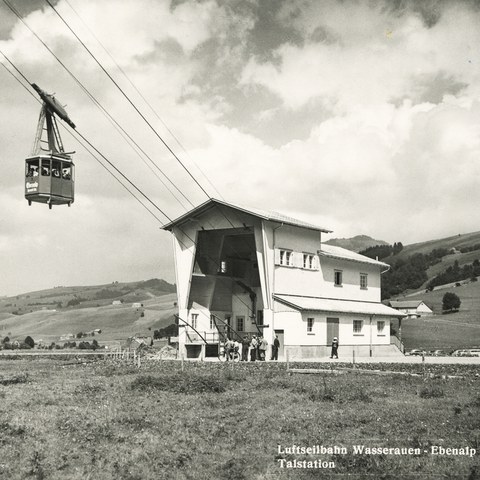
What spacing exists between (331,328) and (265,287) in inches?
263

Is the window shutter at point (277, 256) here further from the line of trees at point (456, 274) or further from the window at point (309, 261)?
the line of trees at point (456, 274)

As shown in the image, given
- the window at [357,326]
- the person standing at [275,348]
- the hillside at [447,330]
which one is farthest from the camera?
the hillside at [447,330]

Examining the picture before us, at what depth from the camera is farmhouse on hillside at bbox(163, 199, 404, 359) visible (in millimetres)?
45281

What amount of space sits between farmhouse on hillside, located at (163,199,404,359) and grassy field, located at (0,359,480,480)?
20848 mm

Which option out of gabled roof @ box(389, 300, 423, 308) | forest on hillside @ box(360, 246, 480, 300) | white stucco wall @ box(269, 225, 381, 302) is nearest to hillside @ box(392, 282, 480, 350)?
white stucco wall @ box(269, 225, 381, 302)

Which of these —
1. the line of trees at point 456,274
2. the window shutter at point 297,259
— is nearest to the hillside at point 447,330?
the window shutter at point 297,259

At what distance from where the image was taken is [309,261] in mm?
50469

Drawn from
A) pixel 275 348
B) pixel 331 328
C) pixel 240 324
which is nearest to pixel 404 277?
pixel 240 324

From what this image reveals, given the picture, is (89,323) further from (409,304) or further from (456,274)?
(456,274)

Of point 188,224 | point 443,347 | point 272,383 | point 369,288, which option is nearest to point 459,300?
point 443,347

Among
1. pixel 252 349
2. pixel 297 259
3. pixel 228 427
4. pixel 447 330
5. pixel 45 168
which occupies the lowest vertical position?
pixel 228 427

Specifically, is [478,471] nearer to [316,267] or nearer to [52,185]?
[52,185]

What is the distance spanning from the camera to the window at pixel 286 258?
47.2 m

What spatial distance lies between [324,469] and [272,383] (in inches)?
473
